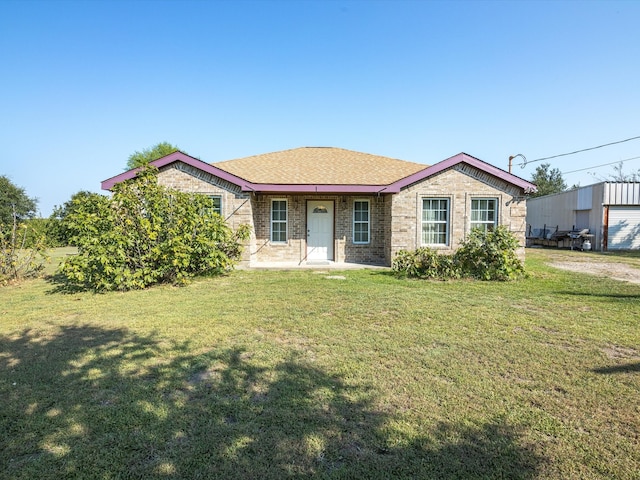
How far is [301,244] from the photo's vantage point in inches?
Answer: 550

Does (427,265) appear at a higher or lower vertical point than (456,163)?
lower

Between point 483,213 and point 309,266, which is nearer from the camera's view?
point 309,266

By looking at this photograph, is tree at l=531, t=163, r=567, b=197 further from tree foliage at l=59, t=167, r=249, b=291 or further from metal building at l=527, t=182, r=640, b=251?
tree foliage at l=59, t=167, r=249, b=291

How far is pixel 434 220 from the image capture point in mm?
12945

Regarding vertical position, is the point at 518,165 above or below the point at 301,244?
above

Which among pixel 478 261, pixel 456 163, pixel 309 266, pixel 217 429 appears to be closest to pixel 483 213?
pixel 456 163

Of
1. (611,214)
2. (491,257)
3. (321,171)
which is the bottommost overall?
(491,257)

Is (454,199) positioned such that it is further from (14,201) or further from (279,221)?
(14,201)

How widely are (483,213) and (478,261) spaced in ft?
11.7

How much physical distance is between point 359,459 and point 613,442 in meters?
1.92

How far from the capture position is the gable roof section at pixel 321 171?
12.3 metres

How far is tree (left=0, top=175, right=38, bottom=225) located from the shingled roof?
29764 mm

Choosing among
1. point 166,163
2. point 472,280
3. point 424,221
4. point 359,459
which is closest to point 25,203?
point 166,163

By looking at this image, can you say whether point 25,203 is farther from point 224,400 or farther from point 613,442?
point 613,442
